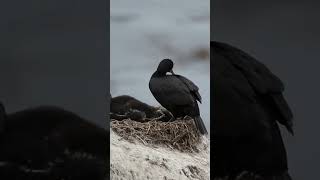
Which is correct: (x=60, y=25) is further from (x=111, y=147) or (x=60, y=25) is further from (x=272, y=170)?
(x=272, y=170)

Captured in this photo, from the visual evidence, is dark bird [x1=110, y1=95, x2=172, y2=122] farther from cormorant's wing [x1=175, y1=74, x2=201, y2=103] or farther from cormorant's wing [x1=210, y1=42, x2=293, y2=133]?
cormorant's wing [x1=210, y1=42, x2=293, y2=133]

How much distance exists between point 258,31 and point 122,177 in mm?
2048

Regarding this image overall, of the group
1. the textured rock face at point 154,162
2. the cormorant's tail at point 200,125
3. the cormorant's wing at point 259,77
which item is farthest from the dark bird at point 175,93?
the cormorant's wing at point 259,77

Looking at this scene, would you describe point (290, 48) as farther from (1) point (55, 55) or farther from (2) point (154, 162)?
(1) point (55, 55)

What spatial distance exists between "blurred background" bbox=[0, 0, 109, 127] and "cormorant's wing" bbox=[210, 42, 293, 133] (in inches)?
49.8

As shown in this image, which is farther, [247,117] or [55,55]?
[247,117]

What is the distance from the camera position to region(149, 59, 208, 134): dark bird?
6.25 meters

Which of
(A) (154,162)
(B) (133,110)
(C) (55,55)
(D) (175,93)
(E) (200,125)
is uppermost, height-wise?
(C) (55,55)

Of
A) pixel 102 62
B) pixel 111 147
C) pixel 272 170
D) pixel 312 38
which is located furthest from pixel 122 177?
pixel 312 38

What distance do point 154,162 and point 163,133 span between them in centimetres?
33

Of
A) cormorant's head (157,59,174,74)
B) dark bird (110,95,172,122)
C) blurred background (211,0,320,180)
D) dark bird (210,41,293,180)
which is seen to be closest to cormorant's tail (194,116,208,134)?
dark bird (210,41,293,180)

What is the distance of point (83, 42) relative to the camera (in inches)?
233

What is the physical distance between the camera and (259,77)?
6273 millimetres

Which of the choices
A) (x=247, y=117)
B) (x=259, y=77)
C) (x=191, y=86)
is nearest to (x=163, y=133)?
(x=191, y=86)
